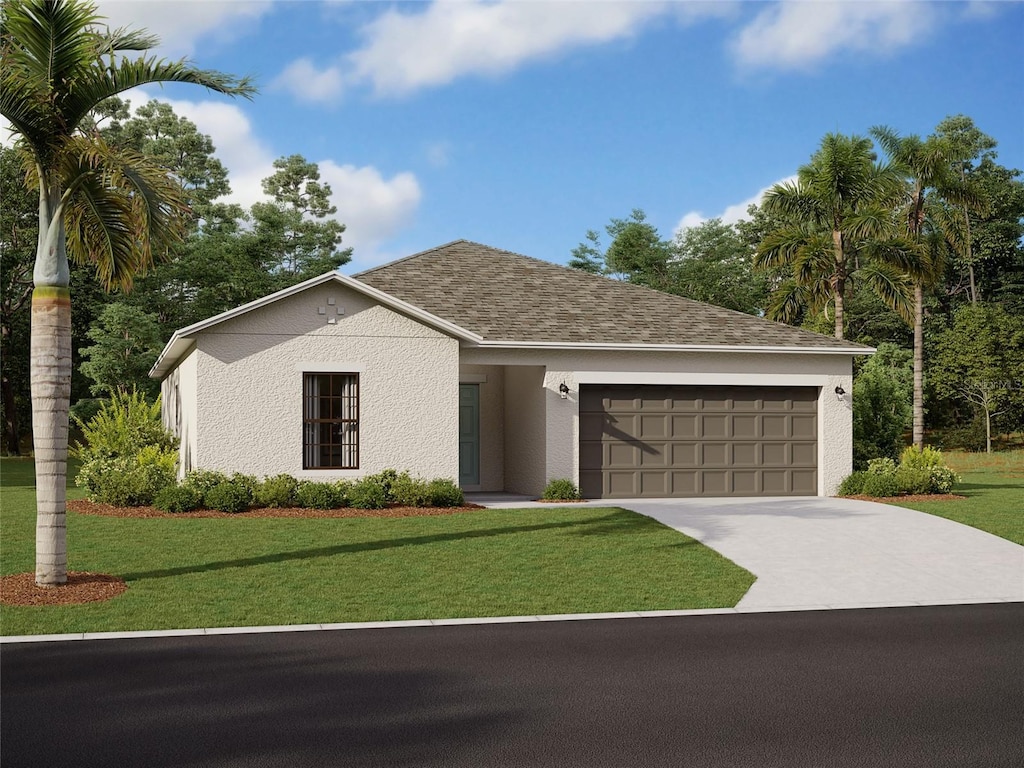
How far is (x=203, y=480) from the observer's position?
58.4 feet

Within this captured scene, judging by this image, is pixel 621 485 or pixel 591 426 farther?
pixel 621 485

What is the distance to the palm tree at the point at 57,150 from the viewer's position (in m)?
10.8

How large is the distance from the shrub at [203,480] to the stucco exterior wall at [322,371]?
0.26 metres

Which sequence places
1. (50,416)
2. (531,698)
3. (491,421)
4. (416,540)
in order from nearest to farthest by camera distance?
(531,698) → (50,416) → (416,540) → (491,421)

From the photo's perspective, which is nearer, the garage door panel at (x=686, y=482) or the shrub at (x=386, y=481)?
the shrub at (x=386, y=481)

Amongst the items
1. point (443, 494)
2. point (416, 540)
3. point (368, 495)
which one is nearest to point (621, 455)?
point (443, 494)

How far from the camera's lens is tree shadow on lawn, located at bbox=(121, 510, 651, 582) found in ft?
40.0

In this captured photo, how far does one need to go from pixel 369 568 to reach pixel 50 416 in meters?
4.04

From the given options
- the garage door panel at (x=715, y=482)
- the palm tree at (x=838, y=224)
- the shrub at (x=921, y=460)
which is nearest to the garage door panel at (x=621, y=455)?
the garage door panel at (x=715, y=482)

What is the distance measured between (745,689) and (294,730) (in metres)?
3.17

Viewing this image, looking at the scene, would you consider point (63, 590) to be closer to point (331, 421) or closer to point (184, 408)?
point (331, 421)

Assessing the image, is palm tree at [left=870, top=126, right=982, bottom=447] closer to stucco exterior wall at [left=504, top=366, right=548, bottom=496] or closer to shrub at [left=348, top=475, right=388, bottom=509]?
stucco exterior wall at [left=504, top=366, right=548, bottom=496]

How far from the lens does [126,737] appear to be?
239 inches

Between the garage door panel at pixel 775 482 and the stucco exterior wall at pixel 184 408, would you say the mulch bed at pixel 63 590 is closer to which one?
the stucco exterior wall at pixel 184 408
